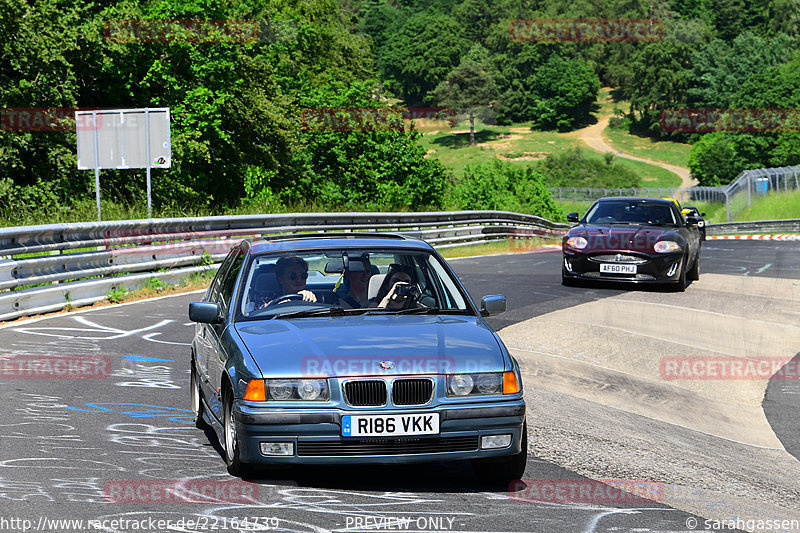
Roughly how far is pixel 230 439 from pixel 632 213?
13671 millimetres

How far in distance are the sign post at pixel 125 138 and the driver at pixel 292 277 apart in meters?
16.8

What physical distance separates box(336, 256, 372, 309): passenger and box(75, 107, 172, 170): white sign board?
55.2ft

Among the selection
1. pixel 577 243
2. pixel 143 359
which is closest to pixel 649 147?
pixel 577 243

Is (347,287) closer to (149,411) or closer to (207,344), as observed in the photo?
(207,344)

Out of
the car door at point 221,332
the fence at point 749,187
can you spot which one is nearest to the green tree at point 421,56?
the fence at point 749,187

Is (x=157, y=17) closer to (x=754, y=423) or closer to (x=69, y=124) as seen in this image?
(x=69, y=124)

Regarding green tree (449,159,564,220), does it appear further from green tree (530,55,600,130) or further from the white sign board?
green tree (530,55,600,130)

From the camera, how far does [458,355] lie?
5812 mm

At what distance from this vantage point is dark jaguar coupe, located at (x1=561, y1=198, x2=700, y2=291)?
1745 centimetres

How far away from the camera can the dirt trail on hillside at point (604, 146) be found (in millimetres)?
129000

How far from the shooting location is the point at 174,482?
19.2ft

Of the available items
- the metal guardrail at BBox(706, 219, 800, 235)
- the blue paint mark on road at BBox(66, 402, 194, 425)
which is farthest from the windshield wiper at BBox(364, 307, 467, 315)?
the metal guardrail at BBox(706, 219, 800, 235)

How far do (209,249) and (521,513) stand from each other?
14672 millimetres

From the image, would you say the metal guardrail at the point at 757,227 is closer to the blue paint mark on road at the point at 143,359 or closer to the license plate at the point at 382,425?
the blue paint mark on road at the point at 143,359
